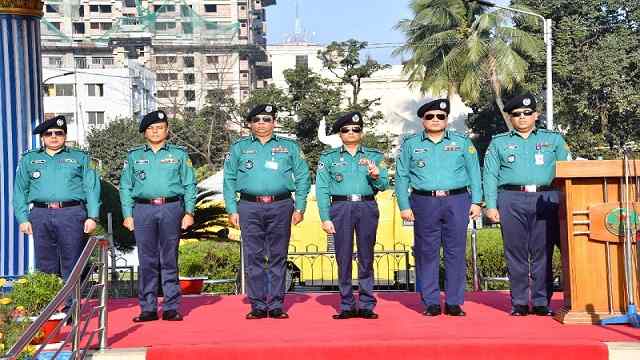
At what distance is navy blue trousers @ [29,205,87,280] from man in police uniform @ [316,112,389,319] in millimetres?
1801

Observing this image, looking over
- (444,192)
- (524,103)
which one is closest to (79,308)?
(444,192)

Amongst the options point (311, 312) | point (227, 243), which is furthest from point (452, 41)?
point (311, 312)

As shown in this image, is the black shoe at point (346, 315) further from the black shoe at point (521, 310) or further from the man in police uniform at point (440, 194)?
the black shoe at point (521, 310)

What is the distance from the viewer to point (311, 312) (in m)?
9.15

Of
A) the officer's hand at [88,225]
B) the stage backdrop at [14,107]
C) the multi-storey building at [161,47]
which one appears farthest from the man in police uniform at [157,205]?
the multi-storey building at [161,47]

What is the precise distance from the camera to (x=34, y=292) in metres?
7.74

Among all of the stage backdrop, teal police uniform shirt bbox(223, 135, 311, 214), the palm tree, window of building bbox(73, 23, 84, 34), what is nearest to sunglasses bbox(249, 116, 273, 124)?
teal police uniform shirt bbox(223, 135, 311, 214)

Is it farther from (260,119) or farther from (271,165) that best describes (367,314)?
(260,119)

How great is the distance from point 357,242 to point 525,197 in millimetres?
1286

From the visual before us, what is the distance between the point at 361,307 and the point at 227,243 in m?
7.56

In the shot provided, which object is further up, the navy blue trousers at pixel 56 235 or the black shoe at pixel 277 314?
the navy blue trousers at pixel 56 235

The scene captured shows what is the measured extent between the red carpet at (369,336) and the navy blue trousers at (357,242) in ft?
0.70

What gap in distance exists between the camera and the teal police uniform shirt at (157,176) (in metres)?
8.70

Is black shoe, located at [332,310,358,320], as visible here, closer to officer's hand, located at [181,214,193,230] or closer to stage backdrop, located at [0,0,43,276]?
officer's hand, located at [181,214,193,230]
